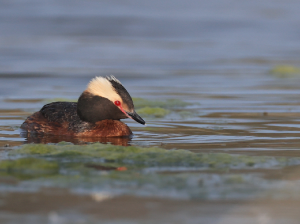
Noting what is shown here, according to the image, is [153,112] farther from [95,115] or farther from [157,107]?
[95,115]

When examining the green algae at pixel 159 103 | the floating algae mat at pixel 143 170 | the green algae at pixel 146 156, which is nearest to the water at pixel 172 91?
the floating algae mat at pixel 143 170

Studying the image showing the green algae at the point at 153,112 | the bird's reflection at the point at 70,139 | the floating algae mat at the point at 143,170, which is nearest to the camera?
the floating algae mat at the point at 143,170

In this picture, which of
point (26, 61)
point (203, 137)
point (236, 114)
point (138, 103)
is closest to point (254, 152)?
point (203, 137)

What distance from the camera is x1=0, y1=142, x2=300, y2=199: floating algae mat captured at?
6133mm

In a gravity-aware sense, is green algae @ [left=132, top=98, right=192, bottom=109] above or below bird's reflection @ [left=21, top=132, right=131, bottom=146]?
above

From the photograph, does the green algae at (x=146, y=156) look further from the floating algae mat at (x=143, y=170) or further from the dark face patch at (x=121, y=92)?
the dark face patch at (x=121, y=92)

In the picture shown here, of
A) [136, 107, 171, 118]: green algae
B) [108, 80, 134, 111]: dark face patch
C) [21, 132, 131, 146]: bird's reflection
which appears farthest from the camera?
[136, 107, 171, 118]: green algae

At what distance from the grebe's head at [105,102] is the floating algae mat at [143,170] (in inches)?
61.5

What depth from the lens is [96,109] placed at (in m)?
10.0

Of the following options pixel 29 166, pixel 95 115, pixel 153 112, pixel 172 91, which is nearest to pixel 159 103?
pixel 153 112

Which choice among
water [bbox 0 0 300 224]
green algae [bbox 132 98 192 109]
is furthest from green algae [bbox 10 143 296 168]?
green algae [bbox 132 98 192 109]

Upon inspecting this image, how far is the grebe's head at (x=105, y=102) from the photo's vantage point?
31.8 feet

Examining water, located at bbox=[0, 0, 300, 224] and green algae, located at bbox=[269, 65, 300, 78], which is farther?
green algae, located at bbox=[269, 65, 300, 78]

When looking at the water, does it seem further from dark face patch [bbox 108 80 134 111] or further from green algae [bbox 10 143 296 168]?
dark face patch [bbox 108 80 134 111]
